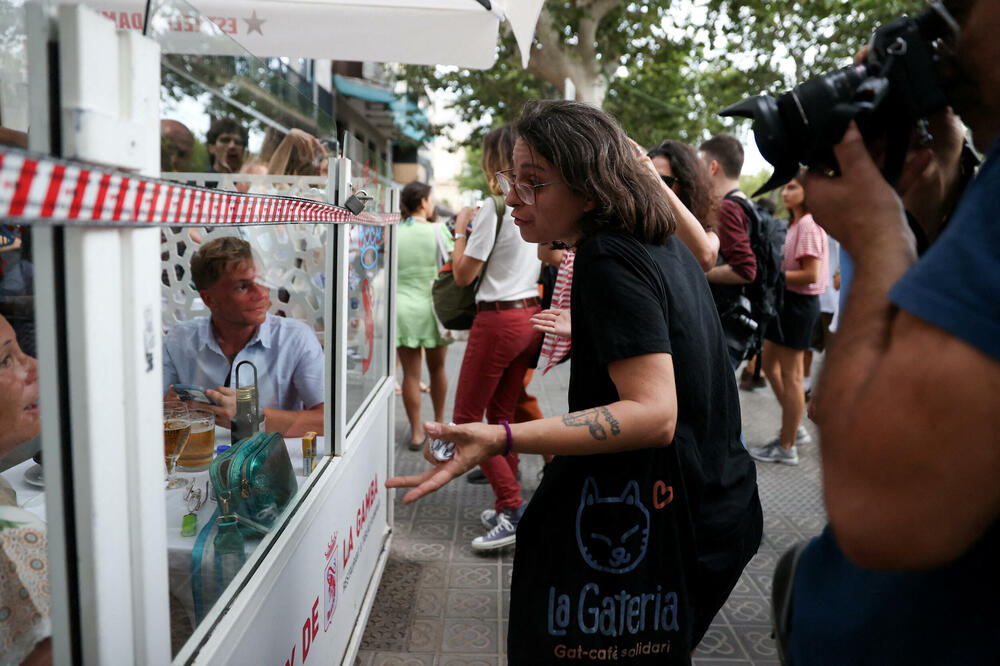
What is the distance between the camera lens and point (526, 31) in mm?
3125

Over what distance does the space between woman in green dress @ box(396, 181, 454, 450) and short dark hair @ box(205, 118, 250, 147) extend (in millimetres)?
3324

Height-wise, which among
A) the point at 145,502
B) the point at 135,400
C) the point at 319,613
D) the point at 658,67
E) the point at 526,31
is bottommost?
the point at 319,613

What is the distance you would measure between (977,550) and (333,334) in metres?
1.90

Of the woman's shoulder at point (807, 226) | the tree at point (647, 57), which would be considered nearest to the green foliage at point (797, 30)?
the tree at point (647, 57)

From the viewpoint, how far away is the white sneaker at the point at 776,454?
5148 mm

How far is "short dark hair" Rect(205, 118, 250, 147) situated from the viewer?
1.43 m

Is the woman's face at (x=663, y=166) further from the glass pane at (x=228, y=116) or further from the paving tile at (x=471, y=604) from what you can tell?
the paving tile at (x=471, y=604)

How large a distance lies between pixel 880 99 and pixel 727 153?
3.41 m

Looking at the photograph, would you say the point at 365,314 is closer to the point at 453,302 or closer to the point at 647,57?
the point at 453,302

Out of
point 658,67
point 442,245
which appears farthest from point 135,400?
point 658,67

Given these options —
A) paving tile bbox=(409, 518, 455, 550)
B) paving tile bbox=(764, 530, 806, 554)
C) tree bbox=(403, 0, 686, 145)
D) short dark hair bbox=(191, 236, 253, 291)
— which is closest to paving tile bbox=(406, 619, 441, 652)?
paving tile bbox=(409, 518, 455, 550)

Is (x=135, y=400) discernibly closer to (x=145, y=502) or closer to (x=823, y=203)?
(x=145, y=502)

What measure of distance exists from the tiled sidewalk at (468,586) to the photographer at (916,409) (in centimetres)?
115

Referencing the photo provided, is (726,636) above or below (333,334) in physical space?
below
